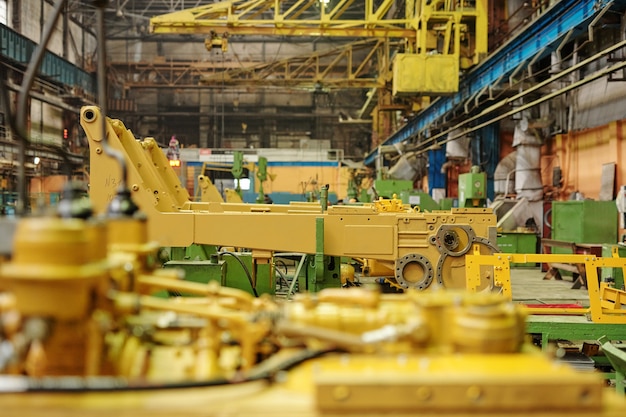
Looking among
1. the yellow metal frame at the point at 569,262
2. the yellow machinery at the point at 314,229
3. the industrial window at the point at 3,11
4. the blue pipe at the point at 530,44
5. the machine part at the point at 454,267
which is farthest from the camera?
the industrial window at the point at 3,11

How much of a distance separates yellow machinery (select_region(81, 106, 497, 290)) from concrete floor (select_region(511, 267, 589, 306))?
10.0 feet

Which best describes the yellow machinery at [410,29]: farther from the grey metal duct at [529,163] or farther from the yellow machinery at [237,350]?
the yellow machinery at [237,350]

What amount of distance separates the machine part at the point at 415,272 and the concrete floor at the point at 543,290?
3.22 meters

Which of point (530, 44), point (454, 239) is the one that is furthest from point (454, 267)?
point (530, 44)

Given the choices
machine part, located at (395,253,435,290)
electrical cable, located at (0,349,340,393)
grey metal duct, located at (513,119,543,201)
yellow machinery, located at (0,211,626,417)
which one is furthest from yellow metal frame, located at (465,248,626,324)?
grey metal duct, located at (513,119,543,201)

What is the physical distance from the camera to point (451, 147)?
46.0ft

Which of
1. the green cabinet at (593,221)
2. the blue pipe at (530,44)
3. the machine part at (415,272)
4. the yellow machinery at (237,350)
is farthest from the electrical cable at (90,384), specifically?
the green cabinet at (593,221)

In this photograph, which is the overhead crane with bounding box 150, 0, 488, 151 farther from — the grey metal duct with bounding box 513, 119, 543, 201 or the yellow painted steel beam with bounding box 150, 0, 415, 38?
the grey metal duct with bounding box 513, 119, 543, 201

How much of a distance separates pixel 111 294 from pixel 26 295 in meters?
0.25

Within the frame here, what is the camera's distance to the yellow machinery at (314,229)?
4859 mm

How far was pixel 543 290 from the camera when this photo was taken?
8773 millimetres

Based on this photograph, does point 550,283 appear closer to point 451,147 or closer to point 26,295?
point 451,147

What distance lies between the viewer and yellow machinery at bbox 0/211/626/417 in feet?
4.35

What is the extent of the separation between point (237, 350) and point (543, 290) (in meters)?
8.24
